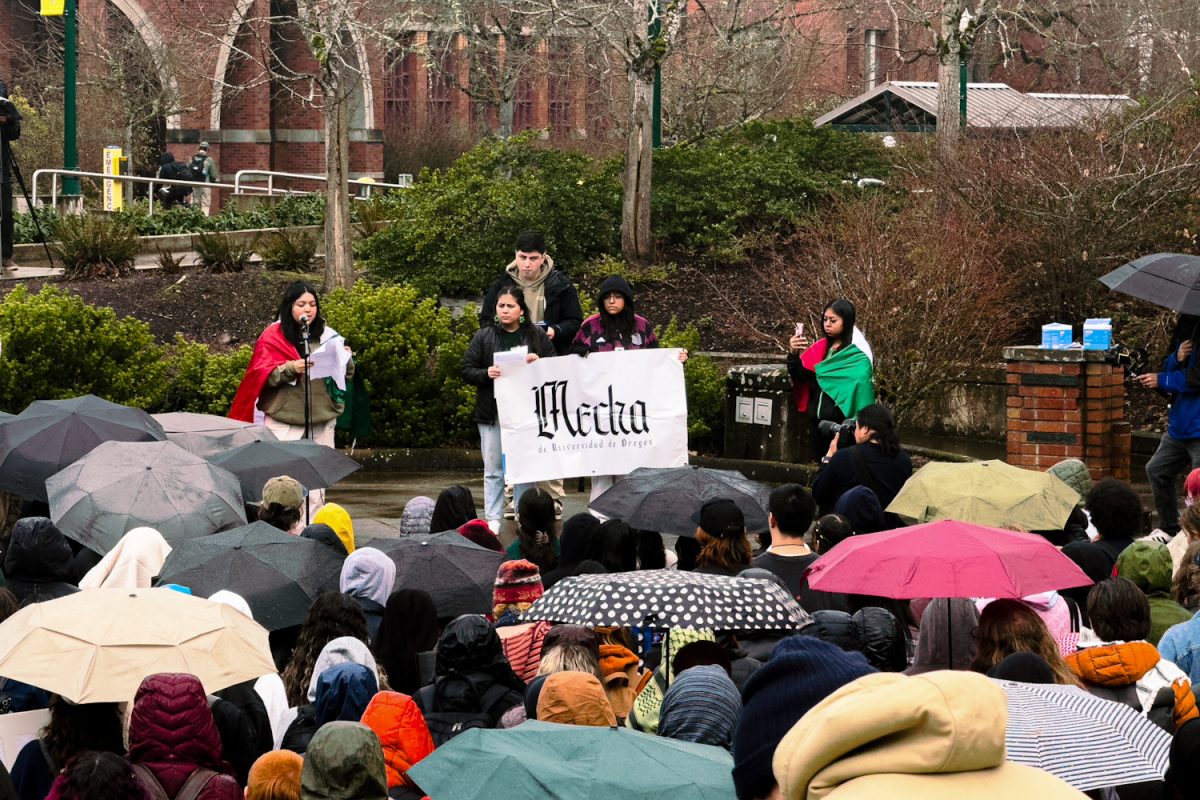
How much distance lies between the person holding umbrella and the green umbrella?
26.6 feet

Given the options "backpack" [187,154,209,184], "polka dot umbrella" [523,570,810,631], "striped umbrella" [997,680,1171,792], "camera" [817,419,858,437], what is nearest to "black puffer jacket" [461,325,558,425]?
"camera" [817,419,858,437]

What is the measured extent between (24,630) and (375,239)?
15302mm

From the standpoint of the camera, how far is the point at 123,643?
596 cm

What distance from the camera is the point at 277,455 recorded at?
10594 mm

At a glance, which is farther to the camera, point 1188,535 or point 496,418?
point 496,418

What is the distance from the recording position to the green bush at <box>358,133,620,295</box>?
67.6ft

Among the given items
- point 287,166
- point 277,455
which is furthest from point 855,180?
point 287,166

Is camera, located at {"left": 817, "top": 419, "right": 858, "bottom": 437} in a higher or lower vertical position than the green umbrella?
higher

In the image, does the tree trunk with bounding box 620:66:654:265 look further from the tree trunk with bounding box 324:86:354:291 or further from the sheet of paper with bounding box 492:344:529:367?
the sheet of paper with bounding box 492:344:529:367

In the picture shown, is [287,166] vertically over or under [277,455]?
over

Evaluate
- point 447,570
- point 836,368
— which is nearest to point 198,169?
point 836,368

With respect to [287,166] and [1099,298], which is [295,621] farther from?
[287,166]

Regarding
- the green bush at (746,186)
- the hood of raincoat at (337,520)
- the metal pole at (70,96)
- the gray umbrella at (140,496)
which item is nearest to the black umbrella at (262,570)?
the gray umbrella at (140,496)

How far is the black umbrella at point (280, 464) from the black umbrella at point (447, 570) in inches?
79.9
